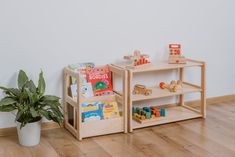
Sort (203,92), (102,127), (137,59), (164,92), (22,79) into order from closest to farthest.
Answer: (22,79), (102,127), (137,59), (164,92), (203,92)

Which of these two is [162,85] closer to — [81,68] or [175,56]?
[175,56]

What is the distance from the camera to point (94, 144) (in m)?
2.79

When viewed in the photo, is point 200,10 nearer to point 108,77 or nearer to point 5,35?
point 108,77

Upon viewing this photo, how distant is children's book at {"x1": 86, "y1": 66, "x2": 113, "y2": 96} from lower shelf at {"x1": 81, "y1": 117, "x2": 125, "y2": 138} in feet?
0.80

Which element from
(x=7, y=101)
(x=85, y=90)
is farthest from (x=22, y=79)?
(x=85, y=90)

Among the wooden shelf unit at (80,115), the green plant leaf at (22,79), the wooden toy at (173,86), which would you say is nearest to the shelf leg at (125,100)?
the wooden shelf unit at (80,115)

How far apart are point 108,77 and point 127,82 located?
22 cm

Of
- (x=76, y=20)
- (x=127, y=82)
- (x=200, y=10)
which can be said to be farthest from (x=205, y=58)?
(x=76, y=20)

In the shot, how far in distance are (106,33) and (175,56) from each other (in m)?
0.61

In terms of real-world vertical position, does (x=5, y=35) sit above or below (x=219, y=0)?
below

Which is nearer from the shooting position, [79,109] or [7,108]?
[7,108]

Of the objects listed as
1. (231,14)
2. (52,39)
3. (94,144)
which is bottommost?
(94,144)

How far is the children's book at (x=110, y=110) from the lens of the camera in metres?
2.99

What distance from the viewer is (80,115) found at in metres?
2.83
